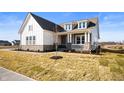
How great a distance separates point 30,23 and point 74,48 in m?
8.03

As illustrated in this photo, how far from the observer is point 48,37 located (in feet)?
64.1

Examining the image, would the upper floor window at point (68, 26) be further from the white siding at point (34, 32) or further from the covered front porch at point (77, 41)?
the white siding at point (34, 32)

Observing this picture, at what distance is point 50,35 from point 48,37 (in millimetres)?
704

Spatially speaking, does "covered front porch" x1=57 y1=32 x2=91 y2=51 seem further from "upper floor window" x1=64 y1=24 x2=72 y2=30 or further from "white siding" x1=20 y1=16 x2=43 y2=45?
"white siding" x1=20 y1=16 x2=43 y2=45

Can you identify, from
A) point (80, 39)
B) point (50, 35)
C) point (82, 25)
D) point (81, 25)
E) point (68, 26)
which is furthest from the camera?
point (68, 26)

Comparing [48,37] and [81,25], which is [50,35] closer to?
[48,37]

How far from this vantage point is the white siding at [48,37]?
18781 millimetres

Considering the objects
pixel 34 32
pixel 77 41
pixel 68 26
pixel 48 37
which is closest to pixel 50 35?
pixel 48 37

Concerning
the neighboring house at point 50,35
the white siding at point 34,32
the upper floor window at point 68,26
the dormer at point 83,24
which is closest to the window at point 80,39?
the neighboring house at point 50,35
